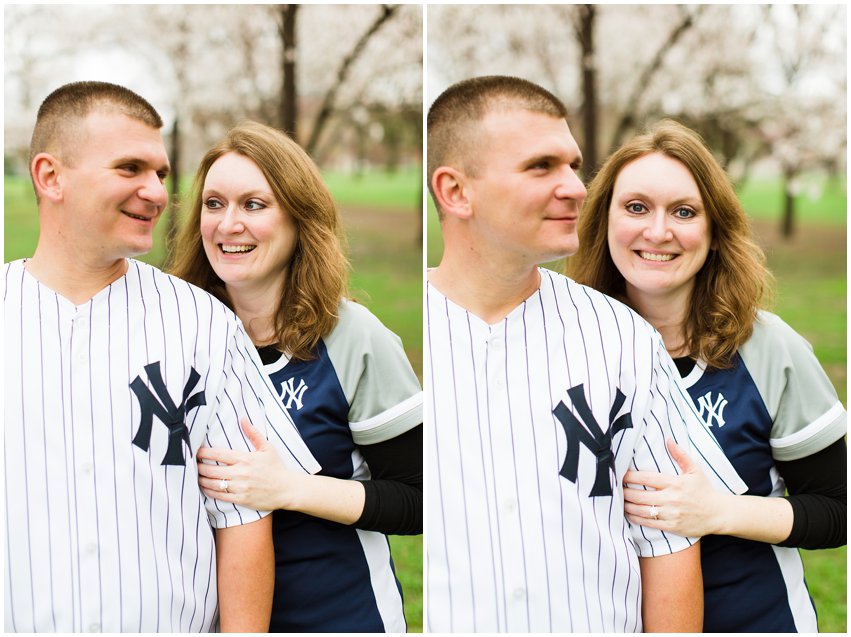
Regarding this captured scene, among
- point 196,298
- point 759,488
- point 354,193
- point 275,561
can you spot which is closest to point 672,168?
point 759,488

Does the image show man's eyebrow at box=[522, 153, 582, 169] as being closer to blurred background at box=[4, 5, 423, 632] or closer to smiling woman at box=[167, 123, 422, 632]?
smiling woman at box=[167, 123, 422, 632]

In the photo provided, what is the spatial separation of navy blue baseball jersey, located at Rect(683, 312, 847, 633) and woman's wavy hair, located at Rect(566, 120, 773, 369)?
57mm

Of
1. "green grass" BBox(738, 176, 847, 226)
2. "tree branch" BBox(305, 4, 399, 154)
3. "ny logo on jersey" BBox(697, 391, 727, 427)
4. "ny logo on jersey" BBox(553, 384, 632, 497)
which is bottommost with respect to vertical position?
"ny logo on jersey" BBox(553, 384, 632, 497)

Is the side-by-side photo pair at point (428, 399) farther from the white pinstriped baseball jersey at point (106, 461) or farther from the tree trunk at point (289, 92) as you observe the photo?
the tree trunk at point (289, 92)

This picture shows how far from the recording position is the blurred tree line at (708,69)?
603cm

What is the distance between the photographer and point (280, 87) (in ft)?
18.9

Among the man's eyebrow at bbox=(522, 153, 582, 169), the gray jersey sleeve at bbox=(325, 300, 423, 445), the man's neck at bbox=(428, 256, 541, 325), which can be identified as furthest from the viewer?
the gray jersey sleeve at bbox=(325, 300, 423, 445)

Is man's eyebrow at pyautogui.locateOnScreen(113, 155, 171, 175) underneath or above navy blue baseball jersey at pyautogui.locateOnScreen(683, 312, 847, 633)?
above

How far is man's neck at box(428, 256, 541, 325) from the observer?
208cm

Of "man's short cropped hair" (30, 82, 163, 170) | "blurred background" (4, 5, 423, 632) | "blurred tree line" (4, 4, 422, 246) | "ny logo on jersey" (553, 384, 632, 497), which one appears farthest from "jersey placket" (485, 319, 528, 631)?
"blurred tree line" (4, 4, 422, 246)

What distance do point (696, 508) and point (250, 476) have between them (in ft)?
3.49

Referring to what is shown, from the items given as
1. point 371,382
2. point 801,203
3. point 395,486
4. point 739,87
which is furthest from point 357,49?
point 801,203

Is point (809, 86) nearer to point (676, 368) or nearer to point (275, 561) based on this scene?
point (676, 368)

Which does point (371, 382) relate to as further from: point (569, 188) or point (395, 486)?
point (569, 188)
